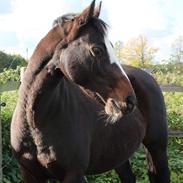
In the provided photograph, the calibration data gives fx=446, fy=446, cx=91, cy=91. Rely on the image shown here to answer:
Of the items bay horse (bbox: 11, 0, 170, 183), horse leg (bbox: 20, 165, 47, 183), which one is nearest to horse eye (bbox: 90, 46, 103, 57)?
bay horse (bbox: 11, 0, 170, 183)

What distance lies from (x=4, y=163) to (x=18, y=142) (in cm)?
236

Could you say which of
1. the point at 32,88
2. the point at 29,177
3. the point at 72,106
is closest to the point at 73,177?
the point at 29,177

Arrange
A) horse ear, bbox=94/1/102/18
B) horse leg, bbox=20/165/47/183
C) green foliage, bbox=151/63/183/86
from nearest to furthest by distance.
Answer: horse ear, bbox=94/1/102/18 → horse leg, bbox=20/165/47/183 → green foliage, bbox=151/63/183/86

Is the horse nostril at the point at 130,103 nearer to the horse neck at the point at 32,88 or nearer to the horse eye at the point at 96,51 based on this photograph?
the horse eye at the point at 96,51

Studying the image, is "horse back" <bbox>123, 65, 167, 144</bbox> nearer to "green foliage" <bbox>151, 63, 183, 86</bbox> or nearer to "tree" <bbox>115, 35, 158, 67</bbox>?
"green foliage" <bbox>151, 63, 183, 86</bbox>

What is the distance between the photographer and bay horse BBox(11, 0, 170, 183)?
116 inches

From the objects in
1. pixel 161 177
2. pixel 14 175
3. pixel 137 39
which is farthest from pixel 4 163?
pixel 137 39

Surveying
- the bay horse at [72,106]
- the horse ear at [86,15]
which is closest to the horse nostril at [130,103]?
the bay horse at [72,106]

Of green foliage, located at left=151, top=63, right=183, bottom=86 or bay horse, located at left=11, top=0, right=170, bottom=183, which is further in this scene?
green foliage, located at left=151, top=63, right=183, bottom=86

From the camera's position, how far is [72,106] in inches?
137

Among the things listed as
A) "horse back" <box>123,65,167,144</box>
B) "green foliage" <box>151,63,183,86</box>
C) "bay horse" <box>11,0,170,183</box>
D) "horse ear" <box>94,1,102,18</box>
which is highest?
"horse ear" <box>94,1,102,18</box>

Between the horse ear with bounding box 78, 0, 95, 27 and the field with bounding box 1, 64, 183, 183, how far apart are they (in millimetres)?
2963

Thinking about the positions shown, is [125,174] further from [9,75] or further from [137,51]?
[137,51]

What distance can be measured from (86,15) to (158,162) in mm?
2431
